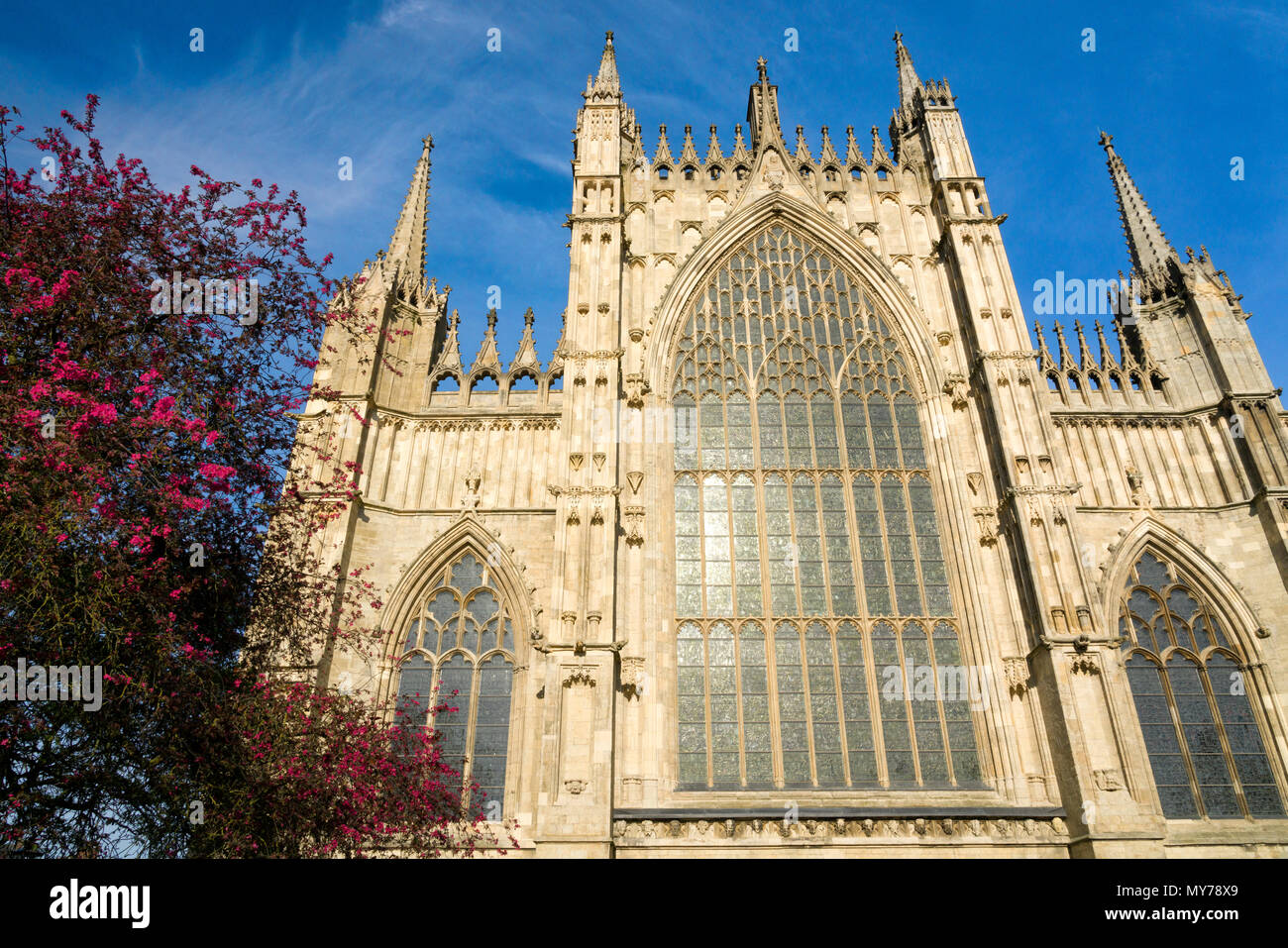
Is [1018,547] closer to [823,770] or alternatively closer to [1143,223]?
[823,770]

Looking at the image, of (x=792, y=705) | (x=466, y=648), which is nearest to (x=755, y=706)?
(x=792, y=705)

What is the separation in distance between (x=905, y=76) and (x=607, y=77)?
8899 mm

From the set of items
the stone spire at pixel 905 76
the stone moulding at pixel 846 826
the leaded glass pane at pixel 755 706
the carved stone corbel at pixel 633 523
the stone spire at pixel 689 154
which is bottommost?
the stone moulding at pixel 846 826

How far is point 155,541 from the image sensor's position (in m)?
8.52

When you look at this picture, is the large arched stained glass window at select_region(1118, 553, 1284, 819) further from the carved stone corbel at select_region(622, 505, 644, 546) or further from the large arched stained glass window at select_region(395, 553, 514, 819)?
the large arched stained glass window at select_region(395, 553, 514, 819)

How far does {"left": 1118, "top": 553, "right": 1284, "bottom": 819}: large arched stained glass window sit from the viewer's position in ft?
50.3

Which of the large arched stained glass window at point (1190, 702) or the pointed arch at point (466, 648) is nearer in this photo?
the large arched stained glass window at point (1190, 702)

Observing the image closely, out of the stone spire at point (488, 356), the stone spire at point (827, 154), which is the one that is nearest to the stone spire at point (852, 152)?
the stone spire at point (827, 154)

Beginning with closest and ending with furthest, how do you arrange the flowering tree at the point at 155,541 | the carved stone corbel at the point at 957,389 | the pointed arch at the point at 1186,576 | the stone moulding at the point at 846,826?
1. the flowering tree at the point at 155,541
2. the stone moulding at the point at 846,826
3. the pointed arch at the point at 1186,576
4. the carved stone corbel at the point at 957,389

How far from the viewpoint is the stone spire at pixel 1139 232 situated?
21547 millimetres

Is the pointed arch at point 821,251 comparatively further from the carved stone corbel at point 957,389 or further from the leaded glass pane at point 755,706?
the leaded glass pane at point 755,706

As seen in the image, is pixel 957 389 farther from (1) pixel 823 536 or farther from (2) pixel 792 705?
(2) pixel 792 705

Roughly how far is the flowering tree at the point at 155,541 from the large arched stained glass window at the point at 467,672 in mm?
4376

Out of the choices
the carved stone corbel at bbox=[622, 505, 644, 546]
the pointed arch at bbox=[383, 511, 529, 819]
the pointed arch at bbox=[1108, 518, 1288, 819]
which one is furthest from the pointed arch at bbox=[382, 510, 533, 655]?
the pointed arch at bbox=[1108, 518, 1288, 819]
